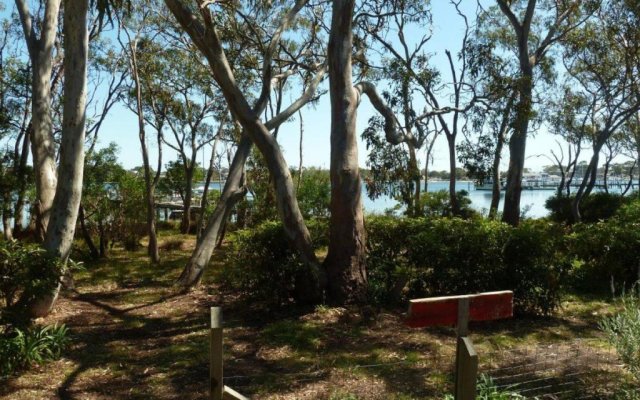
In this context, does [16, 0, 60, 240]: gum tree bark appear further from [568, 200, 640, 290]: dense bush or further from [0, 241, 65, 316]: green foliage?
[568, 200, 640, 290]: dense bush

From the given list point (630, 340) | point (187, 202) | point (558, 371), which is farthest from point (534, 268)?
point (187, 202)

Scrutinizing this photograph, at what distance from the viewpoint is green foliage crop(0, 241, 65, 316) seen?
5.45 meters

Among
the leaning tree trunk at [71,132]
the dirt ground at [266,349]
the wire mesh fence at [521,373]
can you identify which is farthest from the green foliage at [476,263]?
the leaning tree trunk at [71,132]

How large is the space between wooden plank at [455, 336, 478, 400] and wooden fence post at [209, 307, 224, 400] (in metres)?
1.21

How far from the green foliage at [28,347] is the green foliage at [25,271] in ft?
1.18

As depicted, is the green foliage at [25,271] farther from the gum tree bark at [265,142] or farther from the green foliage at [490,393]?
the green foliage at [490,393]

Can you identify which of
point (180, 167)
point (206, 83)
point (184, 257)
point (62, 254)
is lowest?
point (184, 257)

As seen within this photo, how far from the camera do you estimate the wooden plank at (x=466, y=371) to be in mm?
2586

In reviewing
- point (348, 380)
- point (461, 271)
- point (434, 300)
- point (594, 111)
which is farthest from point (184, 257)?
point (594, 111)

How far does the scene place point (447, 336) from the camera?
6.52 metres

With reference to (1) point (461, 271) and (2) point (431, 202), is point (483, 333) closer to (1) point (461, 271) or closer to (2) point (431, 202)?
(1) point (461, 271)

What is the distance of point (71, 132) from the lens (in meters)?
7.07

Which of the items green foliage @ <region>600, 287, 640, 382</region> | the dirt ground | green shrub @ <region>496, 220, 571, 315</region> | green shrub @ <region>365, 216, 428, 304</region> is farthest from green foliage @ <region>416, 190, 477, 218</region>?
green foliage @ <region>600, 287, 640, 382</region>

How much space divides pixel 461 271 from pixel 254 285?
9.22 ft
